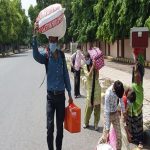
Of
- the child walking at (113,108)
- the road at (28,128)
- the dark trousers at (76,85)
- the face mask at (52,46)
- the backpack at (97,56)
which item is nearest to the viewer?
the child walking at (113,108)

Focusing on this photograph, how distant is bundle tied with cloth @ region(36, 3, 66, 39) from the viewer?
6.29 metres

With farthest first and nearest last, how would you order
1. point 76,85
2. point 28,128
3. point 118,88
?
point 76,85, point 28,128, point 118,88

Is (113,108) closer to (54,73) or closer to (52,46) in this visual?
(54,73)

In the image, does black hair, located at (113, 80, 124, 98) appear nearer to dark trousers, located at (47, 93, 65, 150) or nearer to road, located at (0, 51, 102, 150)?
dark trousers, located at (47, 93, 65, 150)

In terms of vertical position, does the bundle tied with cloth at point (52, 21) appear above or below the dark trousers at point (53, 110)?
above

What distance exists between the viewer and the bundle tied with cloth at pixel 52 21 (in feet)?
20.6

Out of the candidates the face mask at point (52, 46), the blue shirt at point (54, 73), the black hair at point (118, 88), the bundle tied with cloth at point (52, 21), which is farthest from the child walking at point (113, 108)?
the bundle tied with cloth at point (52, 21)

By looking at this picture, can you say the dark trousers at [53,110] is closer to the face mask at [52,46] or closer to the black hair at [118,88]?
the face mask at [52,46]

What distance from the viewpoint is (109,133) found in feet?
21.6

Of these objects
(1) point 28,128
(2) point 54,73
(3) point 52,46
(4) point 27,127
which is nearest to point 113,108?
(2) point 54,73

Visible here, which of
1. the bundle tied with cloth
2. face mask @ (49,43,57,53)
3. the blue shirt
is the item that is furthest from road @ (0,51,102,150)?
the bundle tied with cloth

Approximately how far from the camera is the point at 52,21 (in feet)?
20.6

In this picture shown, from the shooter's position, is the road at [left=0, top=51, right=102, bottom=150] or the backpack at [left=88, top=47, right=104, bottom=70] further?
the backpack at [left=88, top=47, right=104, bottom=70]

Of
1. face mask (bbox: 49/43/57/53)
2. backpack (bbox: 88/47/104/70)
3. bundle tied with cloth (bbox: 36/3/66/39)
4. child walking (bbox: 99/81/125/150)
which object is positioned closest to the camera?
bundle tied with cloth (bbox: 36/3/66/39)
